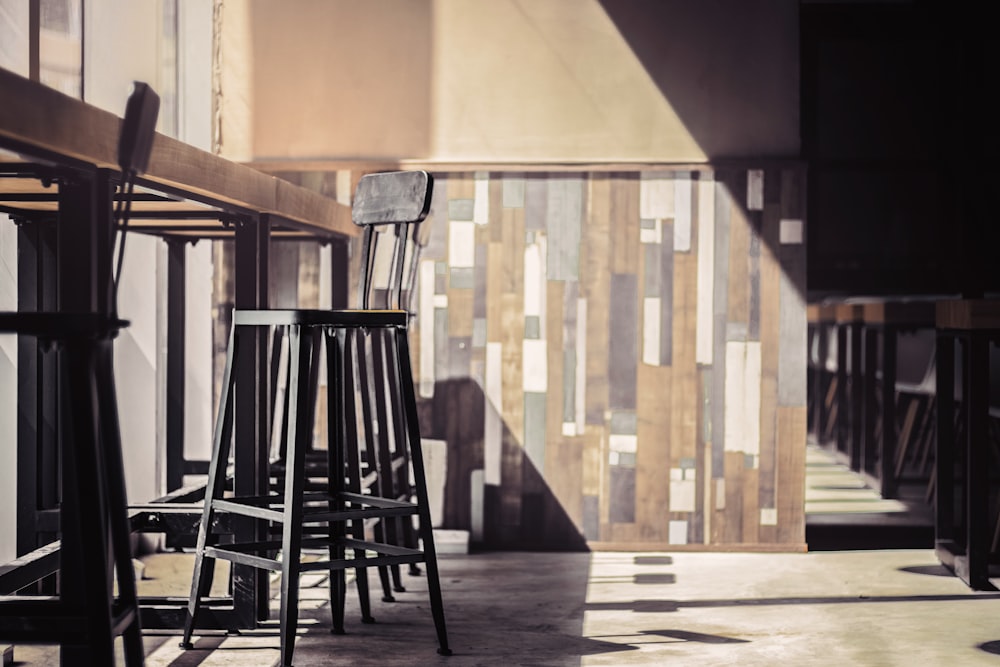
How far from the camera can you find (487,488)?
4.30 meters

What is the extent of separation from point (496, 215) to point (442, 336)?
50 centimetres

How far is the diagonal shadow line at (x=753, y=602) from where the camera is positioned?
3.38 metres

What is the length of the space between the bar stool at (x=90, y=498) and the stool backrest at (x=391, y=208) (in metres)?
1.37

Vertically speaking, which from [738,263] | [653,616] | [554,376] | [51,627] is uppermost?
[738,263]

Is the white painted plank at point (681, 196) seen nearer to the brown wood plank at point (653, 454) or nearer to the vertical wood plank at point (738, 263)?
the vertical wood plank at point (738, 263)

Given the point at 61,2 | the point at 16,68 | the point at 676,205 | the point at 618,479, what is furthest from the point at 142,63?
the point at 618,479

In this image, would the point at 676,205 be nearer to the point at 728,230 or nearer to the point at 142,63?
the point at 728,230

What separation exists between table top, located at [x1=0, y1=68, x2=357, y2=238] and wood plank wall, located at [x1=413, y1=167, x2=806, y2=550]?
65 cm

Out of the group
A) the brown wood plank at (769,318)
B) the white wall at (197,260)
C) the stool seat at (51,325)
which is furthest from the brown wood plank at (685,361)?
the stool seat at (51,325)

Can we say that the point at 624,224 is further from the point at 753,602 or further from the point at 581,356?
the point at 753,602

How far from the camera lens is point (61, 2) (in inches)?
134

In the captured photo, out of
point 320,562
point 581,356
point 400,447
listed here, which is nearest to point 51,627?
point 320,562

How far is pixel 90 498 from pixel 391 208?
5.61 ft

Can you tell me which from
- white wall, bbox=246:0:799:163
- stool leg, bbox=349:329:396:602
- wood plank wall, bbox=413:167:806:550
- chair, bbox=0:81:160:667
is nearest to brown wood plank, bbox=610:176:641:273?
wood plank wall, bbox=413:167:806:550
